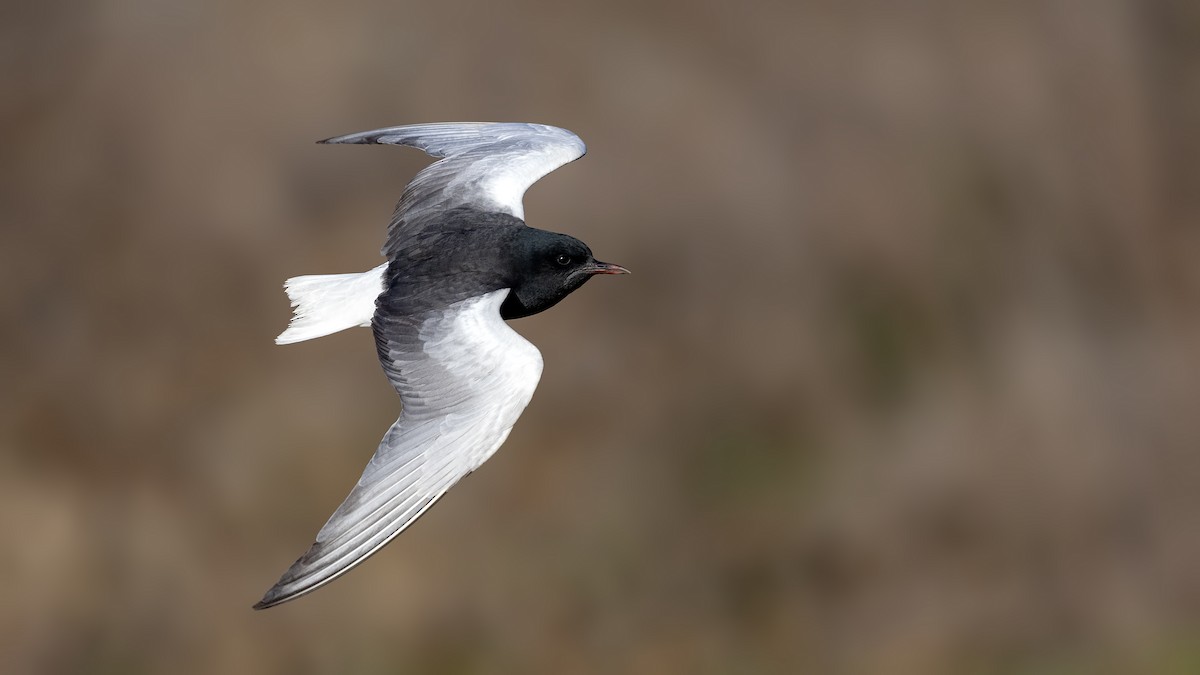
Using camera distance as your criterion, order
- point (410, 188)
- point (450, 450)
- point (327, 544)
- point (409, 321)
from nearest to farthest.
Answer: point (327, 544)
point (450, 450)
point (409, 321)
point (410, 188)

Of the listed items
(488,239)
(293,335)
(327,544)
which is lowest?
(327,544)

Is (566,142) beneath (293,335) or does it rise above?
above

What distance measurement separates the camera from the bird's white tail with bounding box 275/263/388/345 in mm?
3688

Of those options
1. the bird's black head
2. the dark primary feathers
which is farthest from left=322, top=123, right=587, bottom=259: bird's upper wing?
the bird's black head

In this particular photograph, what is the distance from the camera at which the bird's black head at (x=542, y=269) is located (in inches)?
148

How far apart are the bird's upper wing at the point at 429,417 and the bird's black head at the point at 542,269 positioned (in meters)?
0.08

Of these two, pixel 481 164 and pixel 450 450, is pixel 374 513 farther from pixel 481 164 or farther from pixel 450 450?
pixel 481 164

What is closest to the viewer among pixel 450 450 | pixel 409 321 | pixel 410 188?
pixel 450 450

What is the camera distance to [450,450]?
3.36m

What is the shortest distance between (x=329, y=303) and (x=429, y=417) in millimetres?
552

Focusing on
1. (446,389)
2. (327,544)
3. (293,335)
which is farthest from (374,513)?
(293,335)

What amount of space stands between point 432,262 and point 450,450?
679mm

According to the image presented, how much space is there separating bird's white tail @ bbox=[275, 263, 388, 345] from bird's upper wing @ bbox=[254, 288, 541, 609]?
11cm

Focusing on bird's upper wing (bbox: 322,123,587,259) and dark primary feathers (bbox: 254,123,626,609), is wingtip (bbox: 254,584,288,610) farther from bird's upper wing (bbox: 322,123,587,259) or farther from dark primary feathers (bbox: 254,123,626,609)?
bird's upper wing (bbox: 322,123,587,259)
